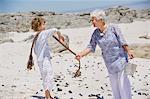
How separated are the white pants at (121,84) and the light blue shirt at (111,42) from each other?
0.15 meters

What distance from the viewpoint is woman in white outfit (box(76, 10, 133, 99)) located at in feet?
25.0

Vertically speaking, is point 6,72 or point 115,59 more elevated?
point 115,59

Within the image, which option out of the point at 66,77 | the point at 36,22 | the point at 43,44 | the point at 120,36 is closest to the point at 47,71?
the point at 43,44

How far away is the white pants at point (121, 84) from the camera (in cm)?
776

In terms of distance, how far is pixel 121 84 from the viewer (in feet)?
25.5

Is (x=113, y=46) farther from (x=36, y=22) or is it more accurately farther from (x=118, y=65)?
(x=36, y=22)

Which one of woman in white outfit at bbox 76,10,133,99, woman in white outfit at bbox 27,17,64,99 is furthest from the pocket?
woman in white outfit at bbox 27,17,64,99

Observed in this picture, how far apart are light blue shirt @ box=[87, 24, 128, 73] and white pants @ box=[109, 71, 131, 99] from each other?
0.49 ft

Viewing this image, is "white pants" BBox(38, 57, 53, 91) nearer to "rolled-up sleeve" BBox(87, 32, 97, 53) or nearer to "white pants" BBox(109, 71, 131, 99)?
"rolled-up sleeve" BBox(87, 32, 97, 53)

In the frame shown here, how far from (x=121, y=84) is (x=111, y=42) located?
2.30 ft

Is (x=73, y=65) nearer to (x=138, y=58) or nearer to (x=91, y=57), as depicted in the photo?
(x=91, y=57)

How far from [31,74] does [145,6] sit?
37851 millimetres

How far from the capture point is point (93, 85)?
40.5 feet

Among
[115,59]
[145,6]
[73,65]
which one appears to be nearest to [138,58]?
[73,65]
